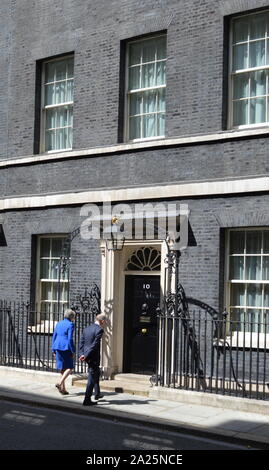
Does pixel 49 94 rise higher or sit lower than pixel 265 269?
higher

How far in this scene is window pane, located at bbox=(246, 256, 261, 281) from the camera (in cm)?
1268

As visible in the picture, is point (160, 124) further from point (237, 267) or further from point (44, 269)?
point (44, 269)

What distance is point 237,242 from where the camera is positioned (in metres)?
13.0

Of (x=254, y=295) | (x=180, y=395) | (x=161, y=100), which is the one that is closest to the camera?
(x=180, y=395)

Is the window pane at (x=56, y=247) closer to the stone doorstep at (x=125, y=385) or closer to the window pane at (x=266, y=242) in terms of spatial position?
the stone doorstep at (x=125, y=385)

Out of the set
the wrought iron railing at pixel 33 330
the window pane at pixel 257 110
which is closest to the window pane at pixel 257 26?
the window pane at pixel 257 110

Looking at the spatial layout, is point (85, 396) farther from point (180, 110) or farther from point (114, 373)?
point (180, 110)

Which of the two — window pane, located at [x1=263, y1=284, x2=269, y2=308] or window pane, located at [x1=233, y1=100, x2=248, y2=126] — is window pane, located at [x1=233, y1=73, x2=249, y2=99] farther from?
window pane, located at [x1=263, y1=284, x2=269, y2=308]

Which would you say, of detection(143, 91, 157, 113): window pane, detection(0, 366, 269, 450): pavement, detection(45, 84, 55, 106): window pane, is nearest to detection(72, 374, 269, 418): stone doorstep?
detection(0, 366, 269, 450): pavement

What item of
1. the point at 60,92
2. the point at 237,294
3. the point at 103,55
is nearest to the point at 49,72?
the point at 60,92

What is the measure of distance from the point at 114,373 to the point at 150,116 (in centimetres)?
523

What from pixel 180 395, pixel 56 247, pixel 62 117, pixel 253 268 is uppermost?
pixel 62 117

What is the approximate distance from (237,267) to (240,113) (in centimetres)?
287

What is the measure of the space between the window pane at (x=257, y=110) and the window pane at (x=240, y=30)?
1.20 meters
